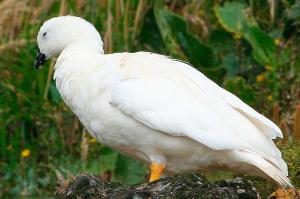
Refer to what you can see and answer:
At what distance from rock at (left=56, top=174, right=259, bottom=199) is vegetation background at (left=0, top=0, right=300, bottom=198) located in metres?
3.47

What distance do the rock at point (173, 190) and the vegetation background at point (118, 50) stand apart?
137 inches

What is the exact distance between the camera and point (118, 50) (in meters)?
9.73

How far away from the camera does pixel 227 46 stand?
32.3ft

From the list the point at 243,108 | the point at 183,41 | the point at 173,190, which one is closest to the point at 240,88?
the point at 183,41

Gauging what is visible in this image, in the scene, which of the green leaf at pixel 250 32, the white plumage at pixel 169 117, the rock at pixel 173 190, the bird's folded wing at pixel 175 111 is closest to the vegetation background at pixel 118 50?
the green leaf at pixel 250 32

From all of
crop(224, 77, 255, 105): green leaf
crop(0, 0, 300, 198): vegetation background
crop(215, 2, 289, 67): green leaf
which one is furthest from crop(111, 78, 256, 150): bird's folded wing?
crop(215, 2, 289, 67): green leaf

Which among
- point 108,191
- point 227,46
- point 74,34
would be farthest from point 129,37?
point 108,191

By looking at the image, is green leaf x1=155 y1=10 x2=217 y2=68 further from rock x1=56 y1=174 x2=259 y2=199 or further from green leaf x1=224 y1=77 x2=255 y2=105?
rock x1=56 y1=174 x2=259 y2=199

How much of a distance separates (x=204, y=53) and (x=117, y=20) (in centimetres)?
91

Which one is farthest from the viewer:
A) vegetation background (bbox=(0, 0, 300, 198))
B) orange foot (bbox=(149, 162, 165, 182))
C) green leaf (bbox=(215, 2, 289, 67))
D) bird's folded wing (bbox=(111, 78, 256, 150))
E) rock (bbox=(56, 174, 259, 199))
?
green leaf (bbox=(215, 2, 289, 67))

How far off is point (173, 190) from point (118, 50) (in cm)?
465

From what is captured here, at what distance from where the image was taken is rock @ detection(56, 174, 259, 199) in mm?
5145

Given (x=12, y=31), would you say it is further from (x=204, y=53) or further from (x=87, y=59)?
(x=87, y=59)

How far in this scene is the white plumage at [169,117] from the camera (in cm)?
600
